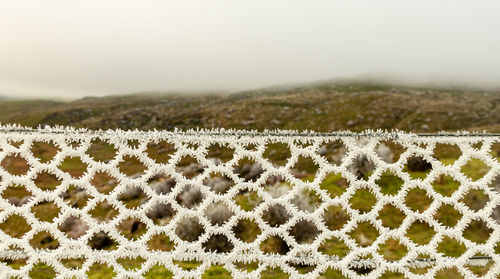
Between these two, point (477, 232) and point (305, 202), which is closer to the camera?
point (477, 232)

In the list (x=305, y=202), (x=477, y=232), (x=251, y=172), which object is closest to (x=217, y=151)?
(x=251, y=172)

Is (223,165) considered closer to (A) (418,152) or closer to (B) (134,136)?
(B) (134,136)

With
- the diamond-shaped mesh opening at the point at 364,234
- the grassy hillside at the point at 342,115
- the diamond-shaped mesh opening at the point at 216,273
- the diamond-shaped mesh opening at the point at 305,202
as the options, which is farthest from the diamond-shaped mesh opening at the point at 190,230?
the grassy hillside at the point at 342,115

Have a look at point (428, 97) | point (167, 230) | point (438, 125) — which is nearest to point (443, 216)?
point (167, 230)

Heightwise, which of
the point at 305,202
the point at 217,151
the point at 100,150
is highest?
the point at 100,150

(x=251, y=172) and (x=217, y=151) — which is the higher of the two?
(x=217, y=151)

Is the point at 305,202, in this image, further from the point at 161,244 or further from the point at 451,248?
the point at 161,244

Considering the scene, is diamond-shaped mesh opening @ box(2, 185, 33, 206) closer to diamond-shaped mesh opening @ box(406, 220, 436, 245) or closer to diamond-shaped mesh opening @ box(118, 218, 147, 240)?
diamond-shaped mesh opening @ box(118, 218, 147, 240)
